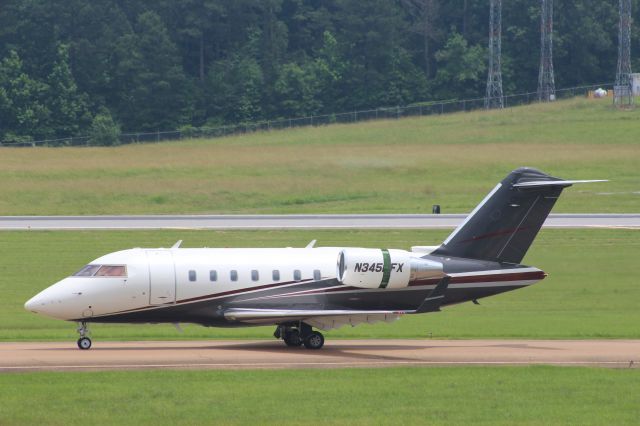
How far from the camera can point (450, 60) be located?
482 feet

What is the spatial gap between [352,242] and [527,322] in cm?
1864

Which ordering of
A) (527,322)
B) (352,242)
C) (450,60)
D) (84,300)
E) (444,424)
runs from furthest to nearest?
(450,60)
(352,242)
(527,322)
(84,300)
(444,424)

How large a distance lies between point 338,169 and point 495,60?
1761 inches

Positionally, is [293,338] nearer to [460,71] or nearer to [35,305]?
[35,305]

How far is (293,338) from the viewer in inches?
1292

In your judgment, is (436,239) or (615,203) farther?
(615,203)

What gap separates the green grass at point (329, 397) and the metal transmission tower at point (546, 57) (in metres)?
105

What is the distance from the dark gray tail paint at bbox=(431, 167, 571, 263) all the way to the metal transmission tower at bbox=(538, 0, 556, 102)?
97.8 meters

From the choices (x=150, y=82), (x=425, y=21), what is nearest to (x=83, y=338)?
(x=150, y=82)

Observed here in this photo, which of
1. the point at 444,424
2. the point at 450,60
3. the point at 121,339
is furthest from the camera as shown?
the point at 450,60

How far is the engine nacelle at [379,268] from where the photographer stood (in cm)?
3192

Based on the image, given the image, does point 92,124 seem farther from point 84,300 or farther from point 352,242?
point 84,300

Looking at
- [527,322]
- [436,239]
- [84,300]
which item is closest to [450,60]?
[436,239]

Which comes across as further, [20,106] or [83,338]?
[20,106]
